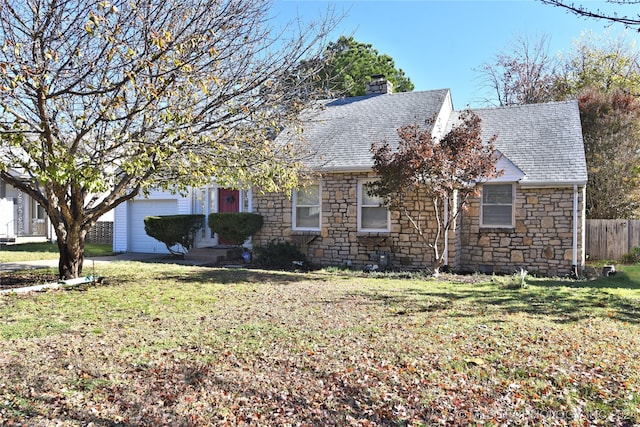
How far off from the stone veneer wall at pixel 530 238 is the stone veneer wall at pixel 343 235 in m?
1.02

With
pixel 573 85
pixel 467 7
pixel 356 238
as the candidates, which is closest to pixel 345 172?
pixel 356 238

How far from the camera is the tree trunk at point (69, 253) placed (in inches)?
373

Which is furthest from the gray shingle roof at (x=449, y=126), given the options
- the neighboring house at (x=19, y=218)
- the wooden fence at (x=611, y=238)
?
the neighboring house at (x=19, y=218)

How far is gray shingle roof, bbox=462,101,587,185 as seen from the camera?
12914mm

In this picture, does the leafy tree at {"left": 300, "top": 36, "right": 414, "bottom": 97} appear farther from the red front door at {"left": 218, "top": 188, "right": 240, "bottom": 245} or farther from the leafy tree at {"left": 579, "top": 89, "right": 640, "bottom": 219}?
the red front door at {"left": 218, "top": 188, "right": 240, "bottom": 245}

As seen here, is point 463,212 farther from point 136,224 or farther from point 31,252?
point 31,252

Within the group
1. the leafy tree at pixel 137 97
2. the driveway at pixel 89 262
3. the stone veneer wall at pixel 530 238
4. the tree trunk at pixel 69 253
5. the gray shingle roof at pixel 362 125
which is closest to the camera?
the leafy tree at pixel 137 97

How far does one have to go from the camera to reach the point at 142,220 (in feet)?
62.5

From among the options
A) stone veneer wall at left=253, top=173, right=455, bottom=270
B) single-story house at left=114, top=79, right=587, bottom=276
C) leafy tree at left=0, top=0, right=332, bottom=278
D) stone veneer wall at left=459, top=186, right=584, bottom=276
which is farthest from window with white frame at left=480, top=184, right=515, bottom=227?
leafy tree at left=0, top=0, right=332, bottom=278

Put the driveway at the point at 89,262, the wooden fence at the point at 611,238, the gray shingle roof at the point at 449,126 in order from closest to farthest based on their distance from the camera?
the driveway at the point at 89,262, the gray shingle roof at the point at 449,126, the wooden fence at the point at 611,238

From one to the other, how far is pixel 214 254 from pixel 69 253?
6.54 meters

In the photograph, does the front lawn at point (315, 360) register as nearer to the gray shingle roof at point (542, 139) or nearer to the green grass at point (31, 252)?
the gray shingle roof at point (542, 139)

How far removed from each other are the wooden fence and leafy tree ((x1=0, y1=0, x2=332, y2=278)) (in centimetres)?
1108

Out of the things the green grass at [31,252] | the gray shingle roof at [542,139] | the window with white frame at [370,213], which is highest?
the gray shingle roof at [542,139]
